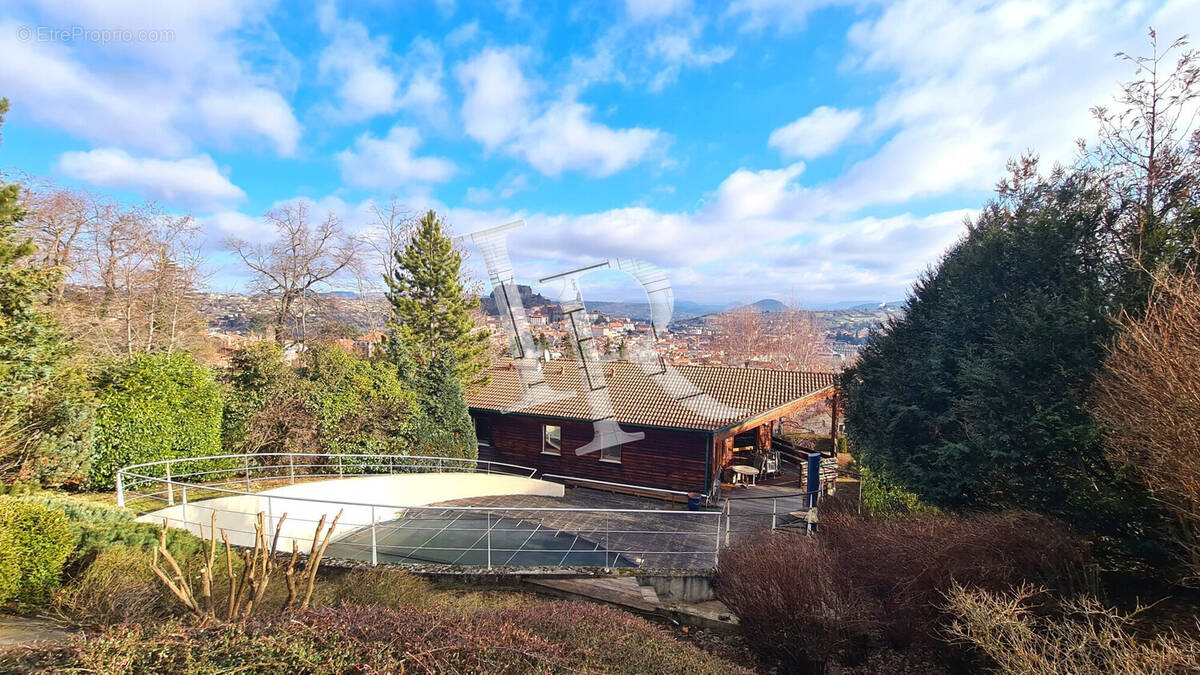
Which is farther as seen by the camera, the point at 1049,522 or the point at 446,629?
the point at 1049,522

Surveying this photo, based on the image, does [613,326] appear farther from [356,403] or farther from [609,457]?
[356,403]

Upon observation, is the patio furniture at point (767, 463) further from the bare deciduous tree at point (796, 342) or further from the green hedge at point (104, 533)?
the bare deciduous tree at point (796, 342)

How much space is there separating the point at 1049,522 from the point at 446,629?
6.82 m

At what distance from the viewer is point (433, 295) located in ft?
Result: 58.4

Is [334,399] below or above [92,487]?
above

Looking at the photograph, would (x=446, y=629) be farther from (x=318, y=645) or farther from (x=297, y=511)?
(x=297, y=511)

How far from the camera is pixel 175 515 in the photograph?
7262mm

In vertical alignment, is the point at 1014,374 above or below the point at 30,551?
above

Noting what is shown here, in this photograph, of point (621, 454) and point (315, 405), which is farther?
point (621, 454)

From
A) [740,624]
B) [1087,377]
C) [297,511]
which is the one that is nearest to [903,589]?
[740,624]

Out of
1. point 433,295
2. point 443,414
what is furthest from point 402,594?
point 433,295

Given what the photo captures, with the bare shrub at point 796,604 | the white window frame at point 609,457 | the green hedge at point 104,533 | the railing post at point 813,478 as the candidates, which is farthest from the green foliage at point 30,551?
the railing post at point 813,478

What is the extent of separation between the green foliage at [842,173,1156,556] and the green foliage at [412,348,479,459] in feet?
34.6

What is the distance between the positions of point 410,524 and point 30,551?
5.53m
